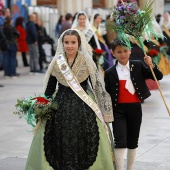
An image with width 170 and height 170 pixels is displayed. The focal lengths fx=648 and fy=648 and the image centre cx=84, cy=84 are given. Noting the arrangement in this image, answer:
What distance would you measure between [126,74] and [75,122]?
67cm

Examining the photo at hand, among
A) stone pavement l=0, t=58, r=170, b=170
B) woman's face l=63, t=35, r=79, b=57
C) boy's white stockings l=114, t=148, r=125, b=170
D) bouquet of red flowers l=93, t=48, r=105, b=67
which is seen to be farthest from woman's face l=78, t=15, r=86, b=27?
boy's white stockings l=114, t=148, r=125, b=170

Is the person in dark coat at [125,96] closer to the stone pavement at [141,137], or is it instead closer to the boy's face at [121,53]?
the boy's face at [121,53]

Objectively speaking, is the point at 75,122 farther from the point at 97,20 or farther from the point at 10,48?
the point at 10,48

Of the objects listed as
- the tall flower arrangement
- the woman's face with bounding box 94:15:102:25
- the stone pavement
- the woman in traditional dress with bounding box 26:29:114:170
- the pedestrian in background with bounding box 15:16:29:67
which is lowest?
the pedestrian in background with bounding box 15:16:29:67

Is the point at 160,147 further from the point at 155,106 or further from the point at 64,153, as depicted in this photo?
the point at 155,106

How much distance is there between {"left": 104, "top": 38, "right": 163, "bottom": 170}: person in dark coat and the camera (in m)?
5.89

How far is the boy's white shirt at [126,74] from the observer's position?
19.5 feet

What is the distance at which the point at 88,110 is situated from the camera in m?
5.86

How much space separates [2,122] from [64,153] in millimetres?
4237

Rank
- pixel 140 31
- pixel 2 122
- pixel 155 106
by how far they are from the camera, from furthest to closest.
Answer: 1. pixel 155 106
2. pixel 2 122
3. pixel 140 31

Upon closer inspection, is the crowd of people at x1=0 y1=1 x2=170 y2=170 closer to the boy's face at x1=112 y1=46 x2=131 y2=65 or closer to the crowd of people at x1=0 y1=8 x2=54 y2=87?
the boy's face at x1=112 y1=46 x2=131 y2=65

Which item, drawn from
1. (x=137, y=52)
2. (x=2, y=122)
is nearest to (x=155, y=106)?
(x=137, y=52)

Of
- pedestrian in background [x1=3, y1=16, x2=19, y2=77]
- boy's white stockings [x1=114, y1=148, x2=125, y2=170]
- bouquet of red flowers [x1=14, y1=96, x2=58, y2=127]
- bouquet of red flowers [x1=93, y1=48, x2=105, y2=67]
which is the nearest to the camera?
bouquet of red flowers [x1=14, y1=96, x2=58, y2=127]

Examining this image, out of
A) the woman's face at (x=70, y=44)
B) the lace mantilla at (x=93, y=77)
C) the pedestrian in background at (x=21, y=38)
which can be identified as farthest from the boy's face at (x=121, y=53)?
the pedestrian in background at (x=21, y=38)
